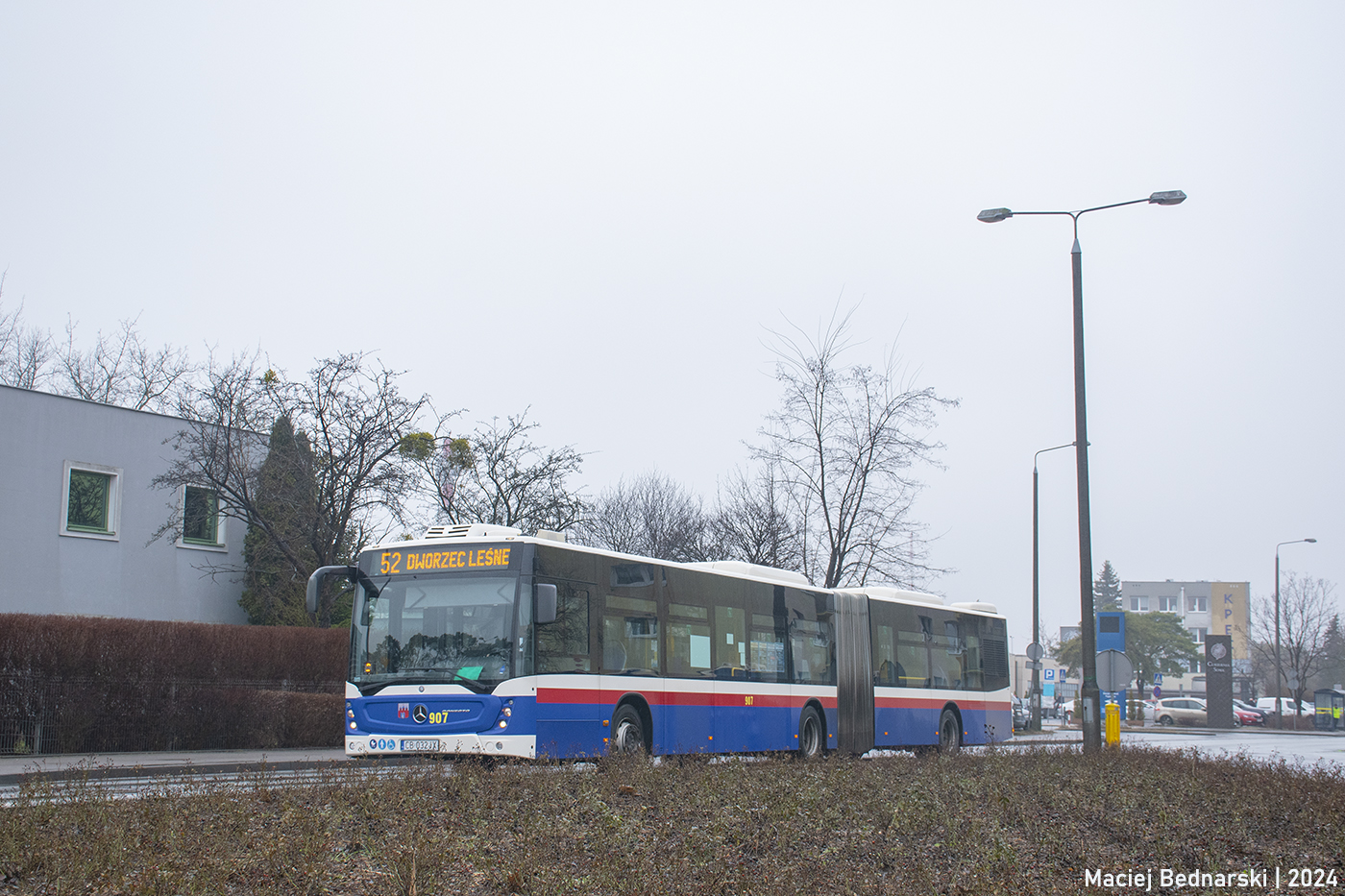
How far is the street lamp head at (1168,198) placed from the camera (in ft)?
69.4

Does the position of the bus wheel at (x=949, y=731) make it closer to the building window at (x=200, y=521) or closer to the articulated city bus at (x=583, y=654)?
the articulated city bus at (x=583, y=654)

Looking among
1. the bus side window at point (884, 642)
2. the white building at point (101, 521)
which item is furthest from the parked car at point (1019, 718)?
the white building at point (101, 521)

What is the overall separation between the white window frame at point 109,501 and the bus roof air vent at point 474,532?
695 inches

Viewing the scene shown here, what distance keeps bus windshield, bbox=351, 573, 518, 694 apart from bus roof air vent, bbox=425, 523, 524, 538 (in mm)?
654

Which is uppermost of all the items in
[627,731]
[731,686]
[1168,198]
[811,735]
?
[1168,198]

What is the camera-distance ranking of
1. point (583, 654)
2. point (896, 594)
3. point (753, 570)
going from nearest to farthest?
point (583, 654)
point (753, 570)
point (896, 594)

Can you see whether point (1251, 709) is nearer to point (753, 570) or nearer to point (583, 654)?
point (753, 570)

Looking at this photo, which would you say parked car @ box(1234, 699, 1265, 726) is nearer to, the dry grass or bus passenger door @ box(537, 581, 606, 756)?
the dry grass

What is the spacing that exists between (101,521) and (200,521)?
8.27ft

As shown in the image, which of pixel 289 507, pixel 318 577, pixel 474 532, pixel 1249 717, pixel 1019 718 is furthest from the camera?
pixel 1249 717

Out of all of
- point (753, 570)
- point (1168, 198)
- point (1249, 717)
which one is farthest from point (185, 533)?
point (1249, 717)

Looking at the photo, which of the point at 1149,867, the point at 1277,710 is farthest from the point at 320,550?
the point at 1277,710

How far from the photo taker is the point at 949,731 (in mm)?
24641

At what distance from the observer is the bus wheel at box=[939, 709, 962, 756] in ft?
79.8
